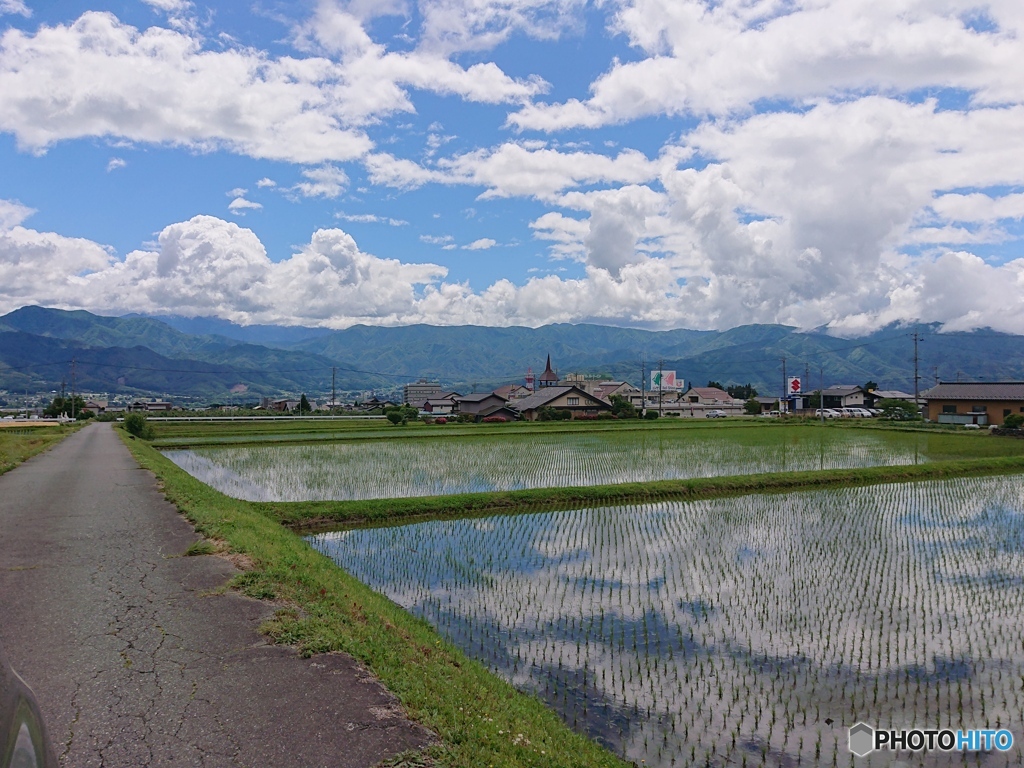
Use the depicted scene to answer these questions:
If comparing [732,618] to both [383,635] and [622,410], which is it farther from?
[622,410]

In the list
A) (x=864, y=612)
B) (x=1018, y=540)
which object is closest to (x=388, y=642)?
(x=864, y=612)

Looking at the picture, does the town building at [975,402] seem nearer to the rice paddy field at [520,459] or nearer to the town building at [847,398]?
the rice paddy field at [520,459]

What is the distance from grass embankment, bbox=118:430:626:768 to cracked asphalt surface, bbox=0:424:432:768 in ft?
0.75

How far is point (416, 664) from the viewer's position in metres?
6.23

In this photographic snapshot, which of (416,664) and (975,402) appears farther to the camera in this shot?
(975,402)

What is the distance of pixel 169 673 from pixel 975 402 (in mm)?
61090

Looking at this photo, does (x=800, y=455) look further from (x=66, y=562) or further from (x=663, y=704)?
(x=66, y=562)

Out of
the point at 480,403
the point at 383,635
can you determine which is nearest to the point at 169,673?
the point at 383,635

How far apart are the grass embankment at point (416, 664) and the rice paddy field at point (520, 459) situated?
1005cm

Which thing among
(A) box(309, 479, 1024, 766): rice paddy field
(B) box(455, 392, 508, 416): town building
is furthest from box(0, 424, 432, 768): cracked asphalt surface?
(B) box(455, 392, 508, 416): town building

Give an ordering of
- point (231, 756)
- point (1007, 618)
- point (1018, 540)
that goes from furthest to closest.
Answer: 1. point (1018, 540)
2. point (1007, 618)
3. point (231, 756)

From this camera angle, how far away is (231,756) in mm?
4410

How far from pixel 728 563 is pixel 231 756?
31.7 ft

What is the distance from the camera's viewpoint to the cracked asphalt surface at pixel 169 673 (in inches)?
179
